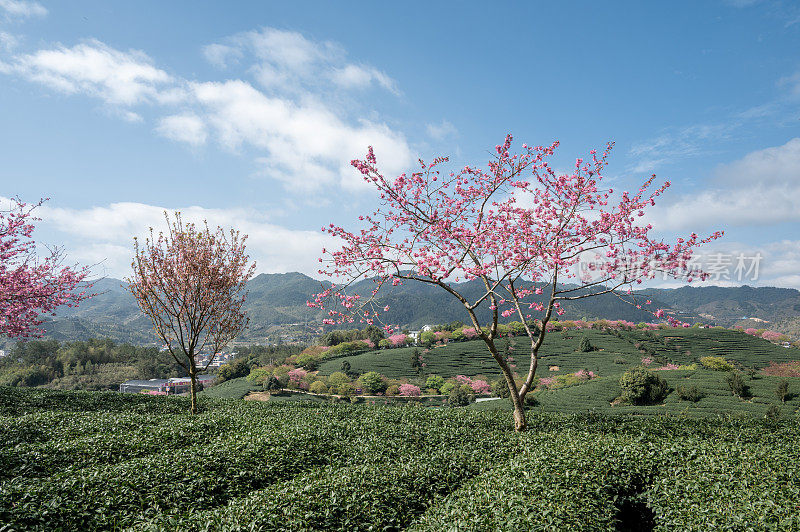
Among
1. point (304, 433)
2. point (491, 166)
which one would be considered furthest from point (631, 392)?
point (304, 433)

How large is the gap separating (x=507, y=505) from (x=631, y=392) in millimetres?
34535

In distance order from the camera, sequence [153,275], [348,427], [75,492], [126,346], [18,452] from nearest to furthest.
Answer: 1. [75,492]
2. [18,452]
3. [348,427]
4. [153,275]
5. [126,346]

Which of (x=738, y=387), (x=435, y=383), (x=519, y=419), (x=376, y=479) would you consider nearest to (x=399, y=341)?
(x=435, y=383)

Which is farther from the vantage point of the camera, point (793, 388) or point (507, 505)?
point (793, 388)

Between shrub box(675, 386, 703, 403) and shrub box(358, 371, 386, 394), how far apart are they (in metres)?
37.7

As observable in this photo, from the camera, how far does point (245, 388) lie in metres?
57.9

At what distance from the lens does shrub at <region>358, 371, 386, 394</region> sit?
57531 millimetres

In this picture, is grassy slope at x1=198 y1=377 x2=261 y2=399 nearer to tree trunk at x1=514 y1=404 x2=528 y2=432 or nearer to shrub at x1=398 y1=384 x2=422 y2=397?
shrub at x1=398 y1=384 x2=422 y2=397

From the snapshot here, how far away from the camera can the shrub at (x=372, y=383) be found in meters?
57.5

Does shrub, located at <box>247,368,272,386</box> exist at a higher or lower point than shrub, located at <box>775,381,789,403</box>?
lower

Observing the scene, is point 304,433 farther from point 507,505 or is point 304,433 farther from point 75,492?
point 507,505

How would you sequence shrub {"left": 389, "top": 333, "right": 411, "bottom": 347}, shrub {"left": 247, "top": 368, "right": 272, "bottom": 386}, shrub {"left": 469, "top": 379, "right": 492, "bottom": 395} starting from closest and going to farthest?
1. shrub {"left": 469, "top": 379, "right": 492, "bottom": 395}
2. shrub {"left": 247, "top": 368, "right": 272, "bottom": 386}
3. shrub {"left": 389, "top": 333, "right": 411, "bottom": 347}

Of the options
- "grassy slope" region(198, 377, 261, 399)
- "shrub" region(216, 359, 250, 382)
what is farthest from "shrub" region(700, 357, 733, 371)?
"shrub" region(216, 359, 250, 382)

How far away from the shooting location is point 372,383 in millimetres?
57906
